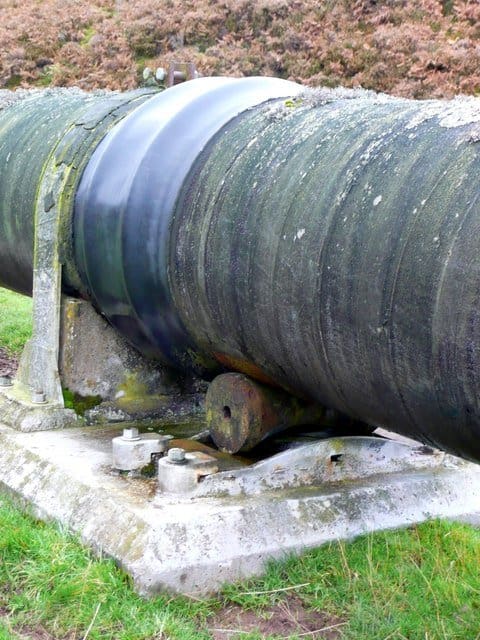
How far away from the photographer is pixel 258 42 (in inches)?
886

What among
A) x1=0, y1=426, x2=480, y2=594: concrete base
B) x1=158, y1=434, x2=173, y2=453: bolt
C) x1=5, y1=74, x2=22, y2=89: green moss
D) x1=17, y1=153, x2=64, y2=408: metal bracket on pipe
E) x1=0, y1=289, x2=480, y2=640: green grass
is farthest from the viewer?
x1=5, y1=74, x2=22, y2=89: green moss

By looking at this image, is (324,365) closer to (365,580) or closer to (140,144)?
(365,580)

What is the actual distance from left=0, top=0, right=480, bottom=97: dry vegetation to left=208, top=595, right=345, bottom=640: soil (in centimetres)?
1602

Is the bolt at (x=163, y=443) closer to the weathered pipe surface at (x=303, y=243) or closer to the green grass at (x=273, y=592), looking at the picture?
the weathered pipe surface at (x=303, y=243)

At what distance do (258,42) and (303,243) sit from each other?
20.5 meters

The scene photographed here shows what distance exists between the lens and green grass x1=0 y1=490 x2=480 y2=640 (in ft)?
9.91

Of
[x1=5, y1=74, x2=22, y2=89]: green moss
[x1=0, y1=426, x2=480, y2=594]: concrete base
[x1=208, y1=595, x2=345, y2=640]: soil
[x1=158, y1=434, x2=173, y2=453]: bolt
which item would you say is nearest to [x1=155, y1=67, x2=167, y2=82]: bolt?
[x1=0, y1=426, x2=480, y2=594]: concrete base

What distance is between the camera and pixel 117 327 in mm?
4312

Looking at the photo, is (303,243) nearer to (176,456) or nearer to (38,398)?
(176,456)

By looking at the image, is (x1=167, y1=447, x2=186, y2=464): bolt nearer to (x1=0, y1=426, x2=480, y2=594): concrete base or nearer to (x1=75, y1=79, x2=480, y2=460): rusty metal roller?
(x1=0, y1=426, x2=480, y2=594): concrete base

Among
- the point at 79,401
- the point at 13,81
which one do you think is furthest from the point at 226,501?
the point at 13,81

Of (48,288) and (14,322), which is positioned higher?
(48,288)

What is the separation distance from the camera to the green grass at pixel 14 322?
8113mm

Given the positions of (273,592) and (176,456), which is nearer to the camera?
(273,592)
